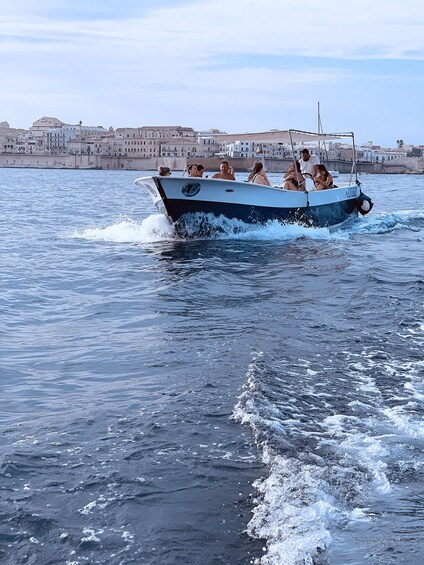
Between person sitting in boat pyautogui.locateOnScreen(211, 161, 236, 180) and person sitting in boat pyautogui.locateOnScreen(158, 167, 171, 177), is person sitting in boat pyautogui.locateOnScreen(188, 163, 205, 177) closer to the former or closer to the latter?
person sitting in boat pyautogui.locateOnScreen(211, 161, 236, 180)

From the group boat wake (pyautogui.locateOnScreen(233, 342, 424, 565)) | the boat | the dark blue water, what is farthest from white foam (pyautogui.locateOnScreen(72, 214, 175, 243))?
boat wake (pyautogui.locateOnScreen(233, 342, 424, 565))

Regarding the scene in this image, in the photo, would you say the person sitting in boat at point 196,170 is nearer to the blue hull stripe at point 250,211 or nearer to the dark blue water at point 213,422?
the blue hull stripe at point 250,211

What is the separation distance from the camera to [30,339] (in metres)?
8.73

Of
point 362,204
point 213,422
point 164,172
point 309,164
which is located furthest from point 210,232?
point 213,422

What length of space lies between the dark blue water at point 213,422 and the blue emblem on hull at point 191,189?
4.89 meters

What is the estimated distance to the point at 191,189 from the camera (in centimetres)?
1755

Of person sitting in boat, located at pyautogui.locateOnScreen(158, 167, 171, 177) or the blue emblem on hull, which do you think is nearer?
the blue emblem on hull

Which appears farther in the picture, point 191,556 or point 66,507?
point 66,507

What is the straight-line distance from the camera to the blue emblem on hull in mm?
17484

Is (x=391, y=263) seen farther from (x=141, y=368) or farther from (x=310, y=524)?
(x=310, y=524)

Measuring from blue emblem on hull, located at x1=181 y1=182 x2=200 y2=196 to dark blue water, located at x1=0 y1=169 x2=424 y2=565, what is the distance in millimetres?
4887

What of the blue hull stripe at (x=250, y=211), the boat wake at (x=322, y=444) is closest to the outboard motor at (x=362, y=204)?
the blue hull stripe at (x=250, y=211)

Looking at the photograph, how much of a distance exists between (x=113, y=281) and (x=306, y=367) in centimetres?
627

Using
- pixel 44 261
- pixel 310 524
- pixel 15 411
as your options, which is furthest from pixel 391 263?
pixel 310 524
